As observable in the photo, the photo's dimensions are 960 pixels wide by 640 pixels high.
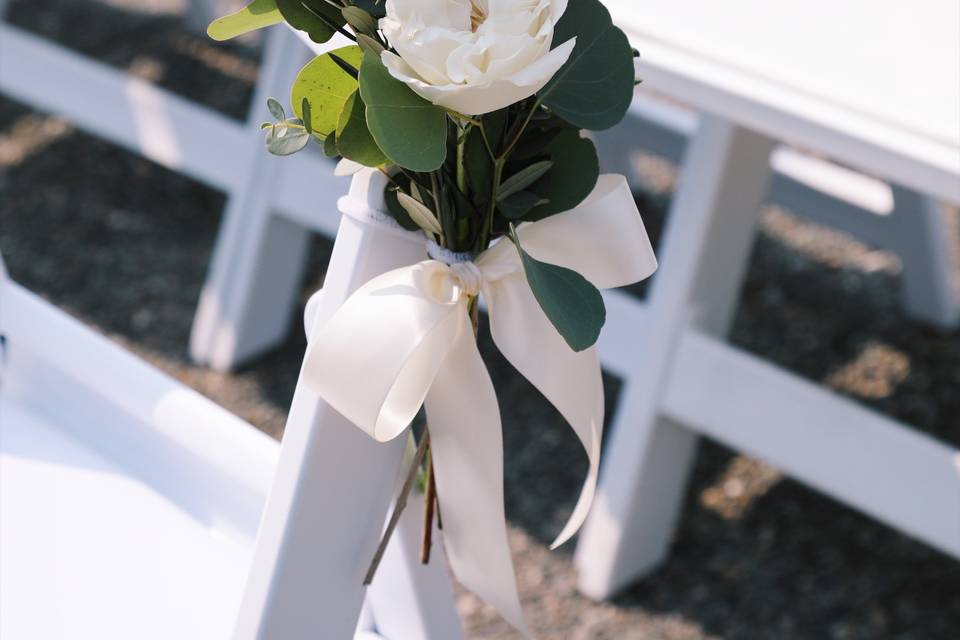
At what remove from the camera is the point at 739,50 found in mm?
1214

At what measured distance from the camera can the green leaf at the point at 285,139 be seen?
1.76 ft

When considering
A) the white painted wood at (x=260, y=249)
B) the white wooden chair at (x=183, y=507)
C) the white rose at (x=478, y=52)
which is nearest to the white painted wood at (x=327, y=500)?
the white wooden chair at (x=183, y=507)

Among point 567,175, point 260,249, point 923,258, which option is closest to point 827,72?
point 567,175

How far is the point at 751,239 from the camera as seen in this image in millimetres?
1604

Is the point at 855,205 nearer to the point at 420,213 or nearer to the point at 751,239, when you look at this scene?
the point at 751,239

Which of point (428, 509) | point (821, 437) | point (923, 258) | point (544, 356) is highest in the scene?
point (544, 356)

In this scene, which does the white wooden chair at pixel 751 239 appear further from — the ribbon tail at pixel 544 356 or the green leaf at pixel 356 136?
the green leaf at pixel 356 136

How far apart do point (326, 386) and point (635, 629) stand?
1252 mm

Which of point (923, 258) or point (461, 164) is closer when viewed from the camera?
point (461, 164)

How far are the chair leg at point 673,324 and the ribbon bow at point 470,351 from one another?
37.1 inches

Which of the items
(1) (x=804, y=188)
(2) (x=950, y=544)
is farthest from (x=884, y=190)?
(2) (x=950, y=544)

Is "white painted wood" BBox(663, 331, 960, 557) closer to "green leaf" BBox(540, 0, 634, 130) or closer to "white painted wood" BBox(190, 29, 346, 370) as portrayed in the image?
"white painted wood" BBox(190, 29, 346, 370)

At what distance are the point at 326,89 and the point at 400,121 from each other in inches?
2.5

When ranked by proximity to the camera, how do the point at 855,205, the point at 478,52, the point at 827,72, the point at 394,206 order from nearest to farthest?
the point at 478,52 < the point at 394,206 < the point at 827,72 < the point at 855,205
